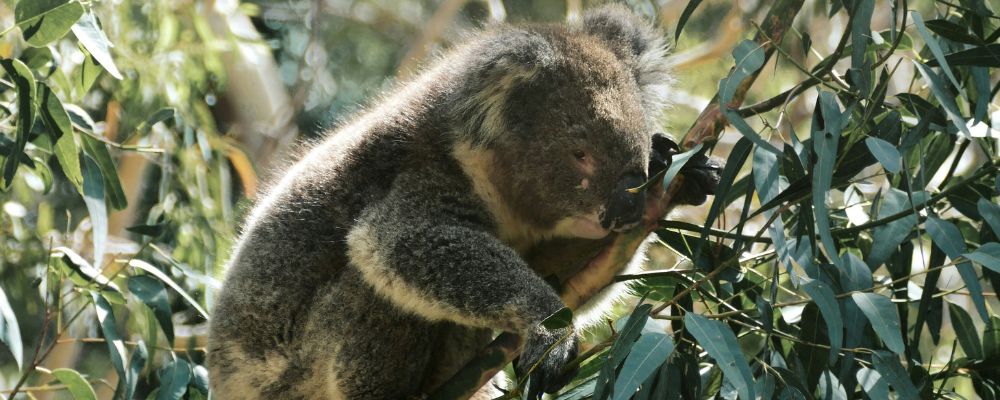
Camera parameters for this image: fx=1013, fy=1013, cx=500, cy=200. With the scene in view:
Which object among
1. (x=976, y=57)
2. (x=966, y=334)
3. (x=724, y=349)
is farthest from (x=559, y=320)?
(x=966, y=334)

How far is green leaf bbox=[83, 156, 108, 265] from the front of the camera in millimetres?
2637

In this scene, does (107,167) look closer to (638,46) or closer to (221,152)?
(638,46)

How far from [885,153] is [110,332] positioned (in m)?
2.06

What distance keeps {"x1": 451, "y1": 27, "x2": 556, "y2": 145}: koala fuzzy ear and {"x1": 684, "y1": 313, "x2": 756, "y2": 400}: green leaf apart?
959 millimetres

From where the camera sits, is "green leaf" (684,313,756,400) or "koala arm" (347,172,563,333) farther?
"koala arm" (347,172,563,333)

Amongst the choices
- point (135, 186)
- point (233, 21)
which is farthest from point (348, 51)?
point (135, 186)

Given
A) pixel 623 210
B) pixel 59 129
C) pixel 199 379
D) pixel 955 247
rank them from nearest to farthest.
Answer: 1. pixel 955 247
2. pixel 623 210
3. pixel 59 129
4. pixel 199 379

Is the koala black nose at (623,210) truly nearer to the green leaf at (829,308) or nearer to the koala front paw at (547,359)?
the koala front paw at (547,359)

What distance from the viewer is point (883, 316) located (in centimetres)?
185

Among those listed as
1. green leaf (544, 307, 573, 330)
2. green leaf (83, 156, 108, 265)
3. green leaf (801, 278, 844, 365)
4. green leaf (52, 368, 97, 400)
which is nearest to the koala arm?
green leaf (544, 307, 573, 330)

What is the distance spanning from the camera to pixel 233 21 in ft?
20.0

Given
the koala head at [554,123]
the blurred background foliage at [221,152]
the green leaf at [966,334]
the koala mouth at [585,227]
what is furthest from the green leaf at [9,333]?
the green leaf at [966,334]

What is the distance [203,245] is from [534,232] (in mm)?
1942

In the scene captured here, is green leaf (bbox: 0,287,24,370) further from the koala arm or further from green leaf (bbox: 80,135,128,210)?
the koala arm
